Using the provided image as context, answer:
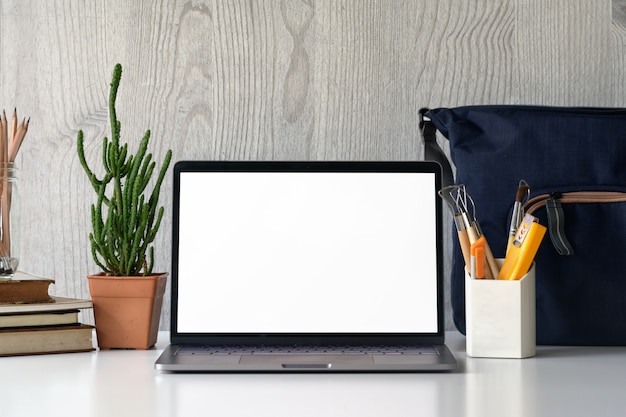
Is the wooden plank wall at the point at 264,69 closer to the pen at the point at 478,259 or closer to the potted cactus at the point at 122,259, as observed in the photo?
the potted cactus at the point at 122,259

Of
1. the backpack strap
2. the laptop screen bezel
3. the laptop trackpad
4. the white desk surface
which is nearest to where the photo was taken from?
the white desk surface

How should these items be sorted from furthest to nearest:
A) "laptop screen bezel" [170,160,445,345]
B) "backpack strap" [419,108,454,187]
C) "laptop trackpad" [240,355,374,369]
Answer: "backpack strap" [419,108,454,187] < "laptop screen bezel" [170,160,445,345] < "laptop trackpad" [240,355,374,369]

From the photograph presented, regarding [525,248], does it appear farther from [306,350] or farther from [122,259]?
[122,259]

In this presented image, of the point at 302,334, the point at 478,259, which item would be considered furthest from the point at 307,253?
the point at 478,259

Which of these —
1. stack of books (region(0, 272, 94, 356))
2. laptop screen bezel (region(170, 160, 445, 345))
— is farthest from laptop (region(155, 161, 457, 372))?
stack of books (region(0, 272, 94, 356))

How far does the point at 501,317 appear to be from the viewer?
93 centimetres

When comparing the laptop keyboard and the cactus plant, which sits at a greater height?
the cactus plant

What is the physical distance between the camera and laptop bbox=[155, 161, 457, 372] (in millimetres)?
967

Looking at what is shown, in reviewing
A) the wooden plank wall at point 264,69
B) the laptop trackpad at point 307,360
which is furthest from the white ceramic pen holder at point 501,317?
the wooden plank wall at point 264,69

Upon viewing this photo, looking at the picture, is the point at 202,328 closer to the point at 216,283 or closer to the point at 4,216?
the point at 216,283

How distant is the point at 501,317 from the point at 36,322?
0.59 meters

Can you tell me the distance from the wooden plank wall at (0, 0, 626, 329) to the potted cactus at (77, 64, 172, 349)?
165mm

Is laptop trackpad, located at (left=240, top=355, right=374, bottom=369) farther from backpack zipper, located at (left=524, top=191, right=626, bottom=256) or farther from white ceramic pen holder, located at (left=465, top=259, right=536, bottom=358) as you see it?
backpack zipper, located at (left=524, top=191, right=626, bottom=256)

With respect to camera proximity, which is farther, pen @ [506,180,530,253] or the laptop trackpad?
pen @ [506,180,530,253]
